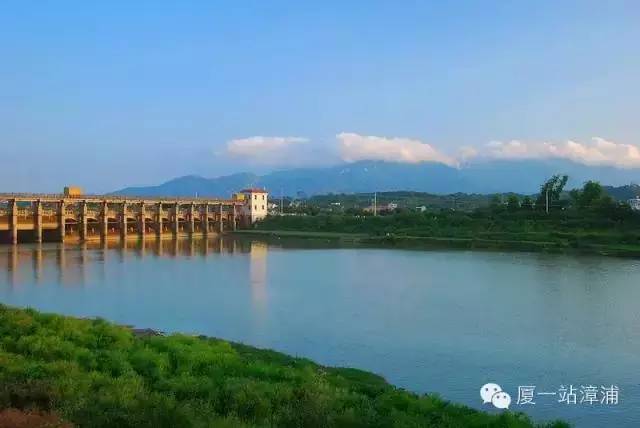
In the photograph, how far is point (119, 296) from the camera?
20.8 m

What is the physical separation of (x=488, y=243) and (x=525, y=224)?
625 cm

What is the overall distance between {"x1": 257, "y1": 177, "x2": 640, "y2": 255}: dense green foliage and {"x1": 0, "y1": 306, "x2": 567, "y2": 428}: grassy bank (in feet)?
109

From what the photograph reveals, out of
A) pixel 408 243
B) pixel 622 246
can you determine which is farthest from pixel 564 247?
pixel 408 243

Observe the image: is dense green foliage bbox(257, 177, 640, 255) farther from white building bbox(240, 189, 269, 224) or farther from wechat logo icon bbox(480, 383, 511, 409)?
wechat logo icon bbox(480, 383, 511, 409)

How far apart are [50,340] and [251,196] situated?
178 ft

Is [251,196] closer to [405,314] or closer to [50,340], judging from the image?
[405,314]

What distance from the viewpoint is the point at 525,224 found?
47469mm

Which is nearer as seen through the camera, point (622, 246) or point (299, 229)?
point (622, 246)

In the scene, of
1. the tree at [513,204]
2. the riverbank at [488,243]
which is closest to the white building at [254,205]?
the riverbank at [488,243]

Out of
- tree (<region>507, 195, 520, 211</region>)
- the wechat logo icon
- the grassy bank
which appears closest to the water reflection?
the grassy bank

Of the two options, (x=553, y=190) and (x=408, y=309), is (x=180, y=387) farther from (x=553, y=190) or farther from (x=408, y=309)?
(x=553, y=190)

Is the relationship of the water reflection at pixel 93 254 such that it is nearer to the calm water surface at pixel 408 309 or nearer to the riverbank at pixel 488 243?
the calm water surface at pixel 408 309

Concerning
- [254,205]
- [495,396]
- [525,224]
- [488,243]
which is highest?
[254,205]

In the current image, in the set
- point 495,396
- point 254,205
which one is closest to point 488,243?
point 254,205
